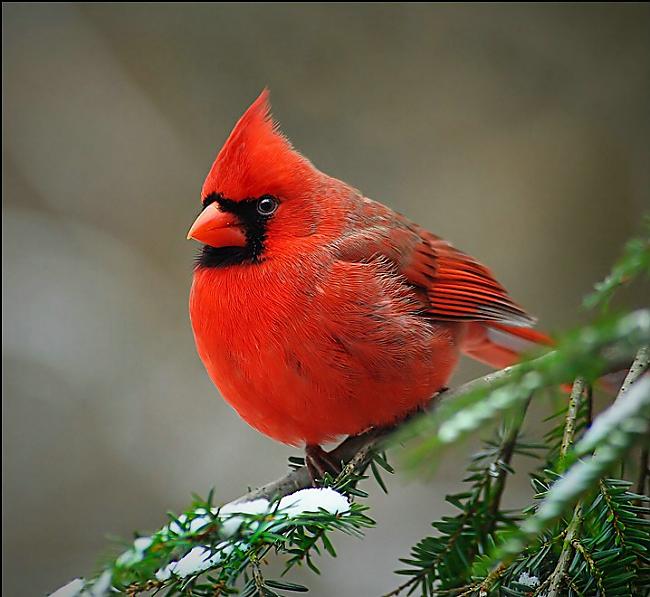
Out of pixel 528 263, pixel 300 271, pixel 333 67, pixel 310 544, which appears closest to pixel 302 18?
pixel 333 67

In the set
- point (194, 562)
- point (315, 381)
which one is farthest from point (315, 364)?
point (194, 562)

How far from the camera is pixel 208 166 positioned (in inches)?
155

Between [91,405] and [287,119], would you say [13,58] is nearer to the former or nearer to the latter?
[287,119]

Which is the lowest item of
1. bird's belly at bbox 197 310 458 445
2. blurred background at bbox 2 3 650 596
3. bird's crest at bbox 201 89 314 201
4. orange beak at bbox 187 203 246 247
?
bird's belly at bbox 197 310 458 445

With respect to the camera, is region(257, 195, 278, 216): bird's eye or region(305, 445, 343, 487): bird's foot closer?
region(305, 445, 343, 487): bird's foot

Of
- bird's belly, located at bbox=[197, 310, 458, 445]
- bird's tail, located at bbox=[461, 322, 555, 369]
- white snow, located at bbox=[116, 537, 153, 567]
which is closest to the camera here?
white snow, located at bbox=[116, 537, 153, 567]

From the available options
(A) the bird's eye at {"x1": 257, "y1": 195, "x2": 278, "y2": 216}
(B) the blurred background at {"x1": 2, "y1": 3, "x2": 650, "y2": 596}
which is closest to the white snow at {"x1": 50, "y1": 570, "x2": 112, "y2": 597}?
(A) the bird's eye at {"x1": 257, "y1": 195, "x2": 278, "y2": 216}

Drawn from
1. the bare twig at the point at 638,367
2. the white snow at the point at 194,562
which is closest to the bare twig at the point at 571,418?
the bare twig at the point at 638,367

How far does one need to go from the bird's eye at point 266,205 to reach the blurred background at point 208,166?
1928 mm

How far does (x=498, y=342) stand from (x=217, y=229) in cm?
84

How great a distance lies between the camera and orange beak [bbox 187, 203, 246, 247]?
68.8 inches

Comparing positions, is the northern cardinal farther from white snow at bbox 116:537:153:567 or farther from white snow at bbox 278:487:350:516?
white snow at bbox 116:537:153:567

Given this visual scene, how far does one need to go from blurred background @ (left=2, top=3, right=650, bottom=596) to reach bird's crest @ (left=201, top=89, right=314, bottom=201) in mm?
1958

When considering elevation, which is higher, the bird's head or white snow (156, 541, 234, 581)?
the bird's head
